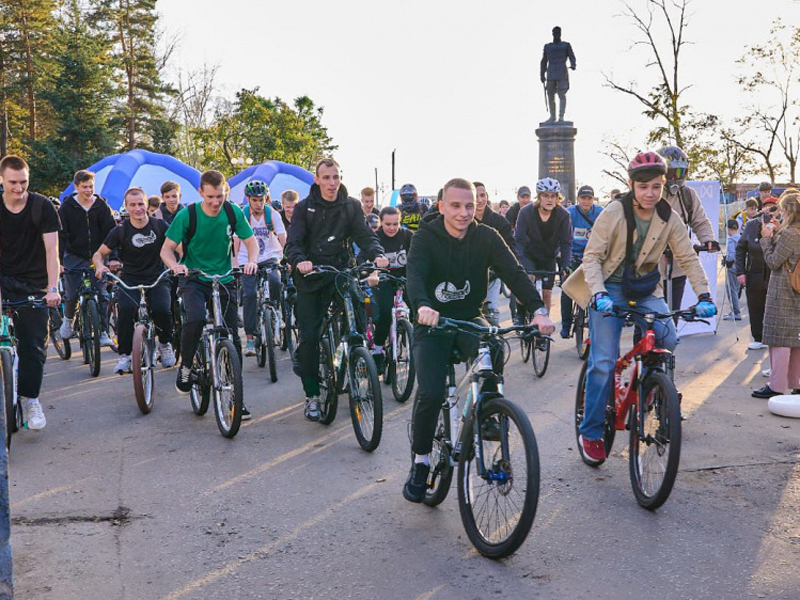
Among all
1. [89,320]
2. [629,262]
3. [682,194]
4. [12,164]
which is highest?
[12,164]

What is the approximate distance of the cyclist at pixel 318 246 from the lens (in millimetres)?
6828

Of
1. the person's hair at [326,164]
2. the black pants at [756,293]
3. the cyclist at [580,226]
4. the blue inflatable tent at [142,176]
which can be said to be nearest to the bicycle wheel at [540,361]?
the cyclist at [580,226]

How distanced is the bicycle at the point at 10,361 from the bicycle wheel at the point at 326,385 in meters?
2.19

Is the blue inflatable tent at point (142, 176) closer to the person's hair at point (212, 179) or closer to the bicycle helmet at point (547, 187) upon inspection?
the bicycle helmet at point (547, 187)

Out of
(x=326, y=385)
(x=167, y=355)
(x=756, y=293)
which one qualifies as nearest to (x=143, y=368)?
(x=167, y=355)

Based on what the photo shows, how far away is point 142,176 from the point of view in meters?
27.1

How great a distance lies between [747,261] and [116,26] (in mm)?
48731

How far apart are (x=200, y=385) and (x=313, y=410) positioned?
3.54 feet

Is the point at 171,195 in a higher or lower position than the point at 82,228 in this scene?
higher

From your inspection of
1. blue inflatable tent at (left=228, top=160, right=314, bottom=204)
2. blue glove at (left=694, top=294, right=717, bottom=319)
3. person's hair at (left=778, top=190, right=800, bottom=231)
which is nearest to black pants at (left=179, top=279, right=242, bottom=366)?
blue glove at (left=694, top=294, right=717, bottom=319)

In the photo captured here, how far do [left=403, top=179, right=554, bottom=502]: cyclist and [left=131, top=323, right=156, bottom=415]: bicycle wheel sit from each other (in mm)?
3558

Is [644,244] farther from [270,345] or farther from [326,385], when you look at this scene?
[270,345]

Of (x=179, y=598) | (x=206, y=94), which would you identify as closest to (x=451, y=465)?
(x=179, y=598)

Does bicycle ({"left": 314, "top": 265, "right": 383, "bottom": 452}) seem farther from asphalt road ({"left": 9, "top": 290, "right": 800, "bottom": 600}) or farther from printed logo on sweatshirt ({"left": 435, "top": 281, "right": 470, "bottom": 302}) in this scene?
printed logo on sweatshirt ({"left": 435, "top": 281, "right": 470, "bottom": 302})
